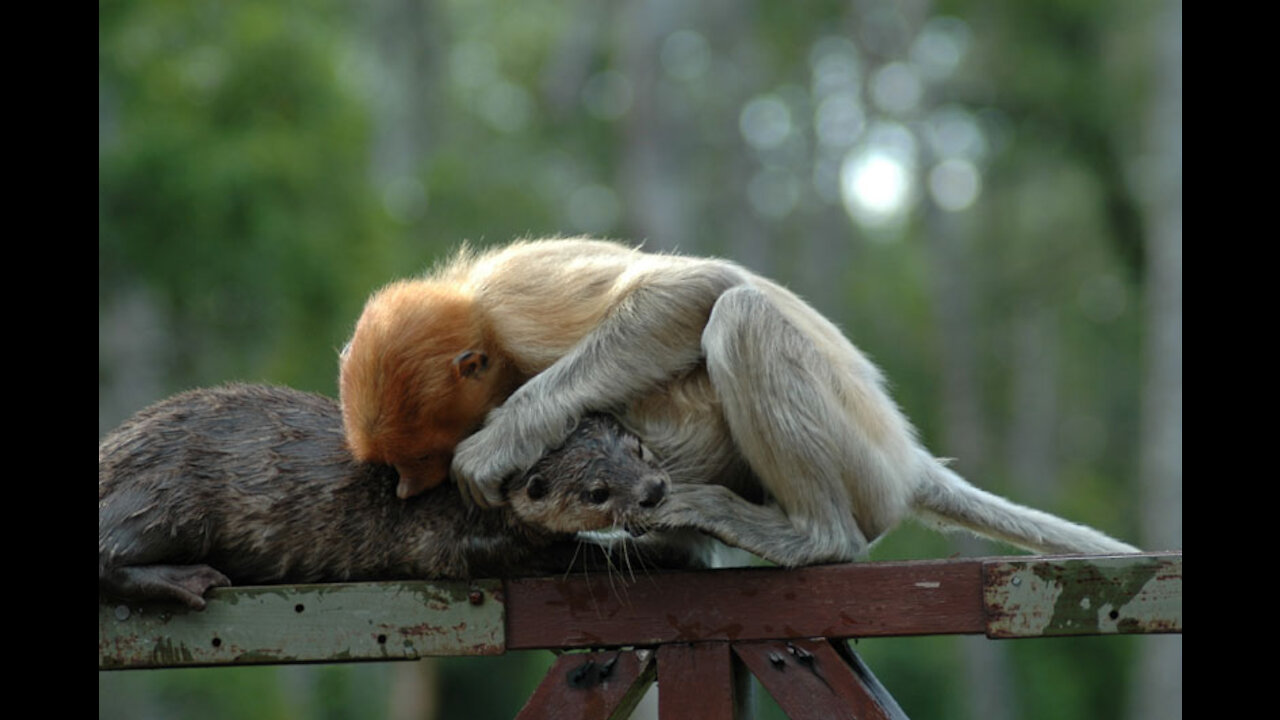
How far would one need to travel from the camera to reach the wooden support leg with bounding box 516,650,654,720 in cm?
561

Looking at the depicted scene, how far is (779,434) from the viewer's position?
18.6 feet

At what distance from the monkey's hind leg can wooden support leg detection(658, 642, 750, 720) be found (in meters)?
0.45

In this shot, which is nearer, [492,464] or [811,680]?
[811,680]

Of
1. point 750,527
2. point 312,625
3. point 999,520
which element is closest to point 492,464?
point 312,625

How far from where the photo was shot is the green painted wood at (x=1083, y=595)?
17.1ft

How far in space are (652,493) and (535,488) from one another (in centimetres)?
48

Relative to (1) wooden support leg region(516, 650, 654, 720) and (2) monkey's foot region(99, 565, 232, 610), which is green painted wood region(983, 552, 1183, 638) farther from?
(2) monkey's foot region(99, 565, 232, 610)

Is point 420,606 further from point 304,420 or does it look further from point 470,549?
point 304,420

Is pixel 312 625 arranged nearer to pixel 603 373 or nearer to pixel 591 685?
pixel 591 685

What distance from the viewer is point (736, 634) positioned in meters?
5.54

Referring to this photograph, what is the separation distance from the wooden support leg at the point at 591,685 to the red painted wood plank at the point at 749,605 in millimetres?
84

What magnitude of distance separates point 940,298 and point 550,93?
9.75m

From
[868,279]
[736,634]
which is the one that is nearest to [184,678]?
[736,634]

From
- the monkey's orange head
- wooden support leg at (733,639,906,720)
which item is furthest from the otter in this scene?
wooden support leg at (733,639,906,720)
